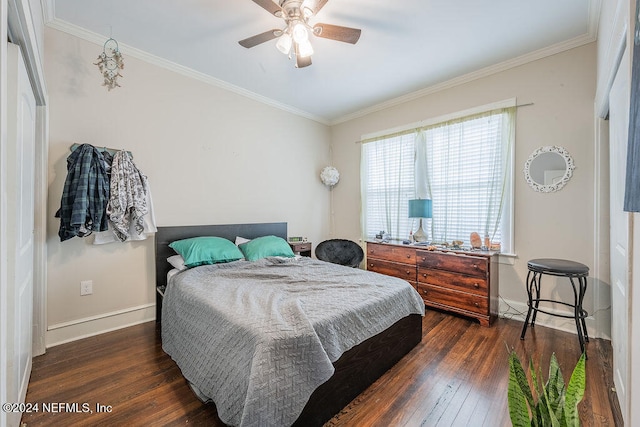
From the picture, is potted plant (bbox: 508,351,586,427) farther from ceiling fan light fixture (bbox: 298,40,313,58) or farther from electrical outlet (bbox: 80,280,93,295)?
electrical outlet (bbox: 80,280,93,295)

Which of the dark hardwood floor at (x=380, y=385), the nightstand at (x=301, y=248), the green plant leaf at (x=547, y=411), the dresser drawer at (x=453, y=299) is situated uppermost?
the nightstand at (x=301, y=248)

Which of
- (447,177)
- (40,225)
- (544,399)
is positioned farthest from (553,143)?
(40,225)

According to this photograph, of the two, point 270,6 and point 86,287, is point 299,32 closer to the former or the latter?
point 270,6

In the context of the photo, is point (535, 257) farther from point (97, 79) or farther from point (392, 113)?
point (97, 79)

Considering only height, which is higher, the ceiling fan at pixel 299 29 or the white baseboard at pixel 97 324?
the ceiling fan at pixel 299 29

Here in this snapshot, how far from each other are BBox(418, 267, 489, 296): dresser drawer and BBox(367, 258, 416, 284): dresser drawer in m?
0.11

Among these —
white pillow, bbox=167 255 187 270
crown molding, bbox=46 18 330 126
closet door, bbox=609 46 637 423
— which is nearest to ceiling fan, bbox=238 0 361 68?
crown molding, bbox=46 18 330 126

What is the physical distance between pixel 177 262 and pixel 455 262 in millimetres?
2933

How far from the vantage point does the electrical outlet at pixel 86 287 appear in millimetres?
2447

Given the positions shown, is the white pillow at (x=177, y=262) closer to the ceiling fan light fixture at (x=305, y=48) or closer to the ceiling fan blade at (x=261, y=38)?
the ceiling fan blade at (x=261, y=38)

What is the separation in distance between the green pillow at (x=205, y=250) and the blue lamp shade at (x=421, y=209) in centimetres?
215

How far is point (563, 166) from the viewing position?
262 cm

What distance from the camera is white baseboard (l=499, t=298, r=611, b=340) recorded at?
7.85 ft

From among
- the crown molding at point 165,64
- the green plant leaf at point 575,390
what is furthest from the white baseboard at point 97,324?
the green plant leaf at point 575,390
